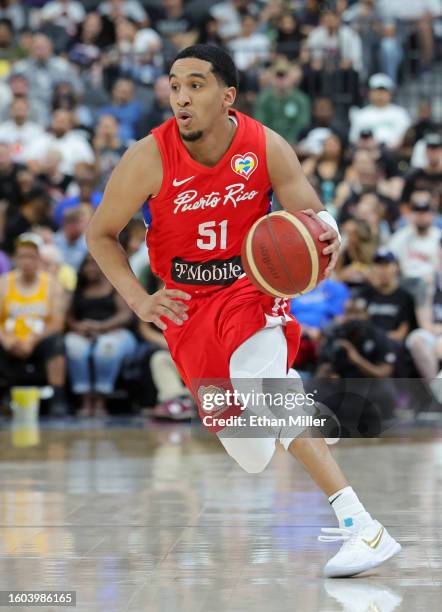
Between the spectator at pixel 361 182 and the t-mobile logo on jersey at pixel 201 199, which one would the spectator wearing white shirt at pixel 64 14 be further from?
the t-mobile logo on jersey at pixel 201 199

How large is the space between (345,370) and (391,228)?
281 cm

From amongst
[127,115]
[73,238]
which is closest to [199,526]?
[73,238]

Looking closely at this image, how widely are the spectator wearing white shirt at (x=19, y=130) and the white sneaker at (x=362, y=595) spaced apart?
10488 millimetres

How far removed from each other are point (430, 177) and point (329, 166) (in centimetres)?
130

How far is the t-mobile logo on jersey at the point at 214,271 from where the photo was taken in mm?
5438

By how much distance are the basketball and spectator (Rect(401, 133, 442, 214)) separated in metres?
8.01

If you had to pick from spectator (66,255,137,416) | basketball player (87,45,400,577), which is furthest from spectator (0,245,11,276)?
basketball player (87,45,400,577)

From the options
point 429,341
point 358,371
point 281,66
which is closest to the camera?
Result: point 358,371

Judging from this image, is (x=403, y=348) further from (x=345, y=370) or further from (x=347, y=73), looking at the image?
(x=347, y=73)

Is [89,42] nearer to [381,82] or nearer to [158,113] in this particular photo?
[158,113]

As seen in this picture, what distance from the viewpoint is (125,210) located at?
5.28 metres

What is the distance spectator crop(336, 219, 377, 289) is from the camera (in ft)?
38.4

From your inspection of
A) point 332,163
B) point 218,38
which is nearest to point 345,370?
point 332,163

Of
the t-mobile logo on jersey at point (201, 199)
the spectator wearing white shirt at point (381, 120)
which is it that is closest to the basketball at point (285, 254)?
the t-mobile logo on jersey at point (201, 199)
